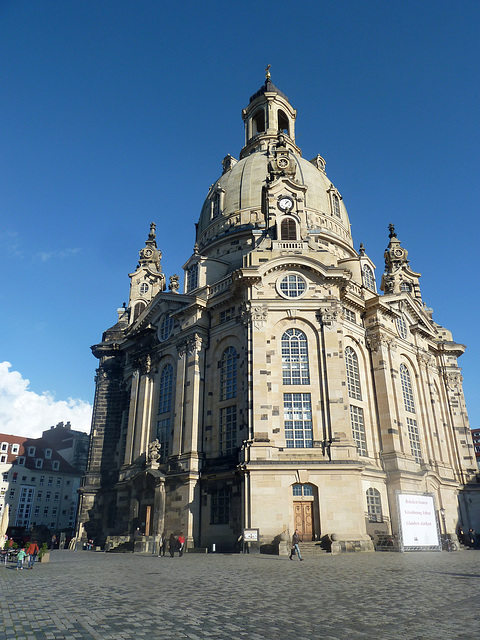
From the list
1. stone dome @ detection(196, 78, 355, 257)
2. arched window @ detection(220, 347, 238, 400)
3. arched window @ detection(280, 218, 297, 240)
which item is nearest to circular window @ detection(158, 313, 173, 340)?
arched window @ detection(220, 347, 238, 400)

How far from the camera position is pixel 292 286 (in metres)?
41.1

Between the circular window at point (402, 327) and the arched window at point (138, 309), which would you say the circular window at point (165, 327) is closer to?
the arched window at point (138, 309)

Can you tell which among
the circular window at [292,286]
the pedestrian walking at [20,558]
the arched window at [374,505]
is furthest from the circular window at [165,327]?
the pedestrian walking at [20,558]

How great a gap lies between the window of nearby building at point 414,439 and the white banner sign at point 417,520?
9392mm

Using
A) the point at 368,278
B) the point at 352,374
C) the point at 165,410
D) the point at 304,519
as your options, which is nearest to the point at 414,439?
the point at 352,374

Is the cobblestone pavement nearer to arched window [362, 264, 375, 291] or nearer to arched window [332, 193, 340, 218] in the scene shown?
arched window [362, 264, 375, 291]

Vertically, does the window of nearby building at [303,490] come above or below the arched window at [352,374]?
below

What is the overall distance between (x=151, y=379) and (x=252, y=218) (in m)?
22.5

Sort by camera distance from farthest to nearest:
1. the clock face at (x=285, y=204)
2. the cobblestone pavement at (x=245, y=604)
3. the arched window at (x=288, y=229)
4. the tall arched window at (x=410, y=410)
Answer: the clock face at (x=285, y=204)
the arched window at (x=288, y=229)
the tall arched window at (x=410, y=410)
the cobblestone pavement at (x=245, y=604)

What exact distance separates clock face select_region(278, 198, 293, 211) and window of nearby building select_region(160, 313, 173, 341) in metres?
15.6

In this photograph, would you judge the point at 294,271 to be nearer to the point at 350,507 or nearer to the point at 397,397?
the point at 397,397

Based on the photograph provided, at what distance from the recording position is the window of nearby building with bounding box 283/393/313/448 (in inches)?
1422

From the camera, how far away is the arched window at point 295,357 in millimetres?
38156

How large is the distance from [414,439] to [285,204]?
84.0 ft
